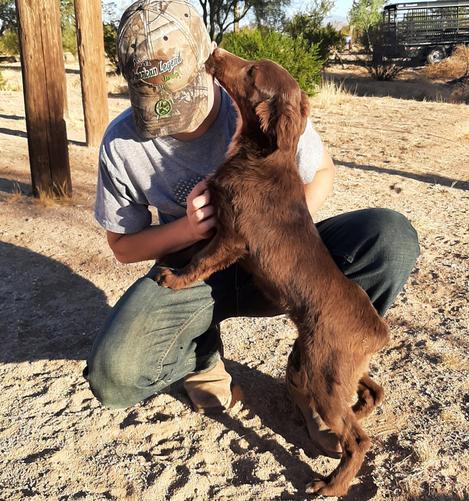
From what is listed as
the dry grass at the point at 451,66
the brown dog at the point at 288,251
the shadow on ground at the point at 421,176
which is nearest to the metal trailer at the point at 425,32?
the dry grass at the point at 451,66

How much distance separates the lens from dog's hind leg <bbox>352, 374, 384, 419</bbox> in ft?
8.02

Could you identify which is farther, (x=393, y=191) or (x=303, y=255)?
(x=393, y=191)

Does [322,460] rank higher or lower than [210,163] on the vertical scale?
lower

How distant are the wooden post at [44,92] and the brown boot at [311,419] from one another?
11.7ft

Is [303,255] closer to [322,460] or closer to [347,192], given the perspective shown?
[322,460]

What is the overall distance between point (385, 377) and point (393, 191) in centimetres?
341

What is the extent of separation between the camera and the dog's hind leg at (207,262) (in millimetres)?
2295

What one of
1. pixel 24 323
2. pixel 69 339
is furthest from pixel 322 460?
pixel 24 323

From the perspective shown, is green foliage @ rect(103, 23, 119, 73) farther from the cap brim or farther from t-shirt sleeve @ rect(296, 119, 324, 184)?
the cap brim

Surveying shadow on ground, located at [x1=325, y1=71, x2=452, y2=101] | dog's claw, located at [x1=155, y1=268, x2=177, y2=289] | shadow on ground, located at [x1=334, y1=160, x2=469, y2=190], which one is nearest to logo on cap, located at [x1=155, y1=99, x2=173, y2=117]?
dog's claw, located at [x1=155, y1=268, x2=177, y2=289]

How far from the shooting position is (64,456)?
7.75 feet

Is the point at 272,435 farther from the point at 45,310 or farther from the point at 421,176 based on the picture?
the point at 421,176

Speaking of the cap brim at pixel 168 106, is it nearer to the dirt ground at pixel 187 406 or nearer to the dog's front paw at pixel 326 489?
the dirt ground at pixel 187 406

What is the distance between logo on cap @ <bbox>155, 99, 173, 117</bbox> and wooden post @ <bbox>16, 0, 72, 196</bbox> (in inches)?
138
